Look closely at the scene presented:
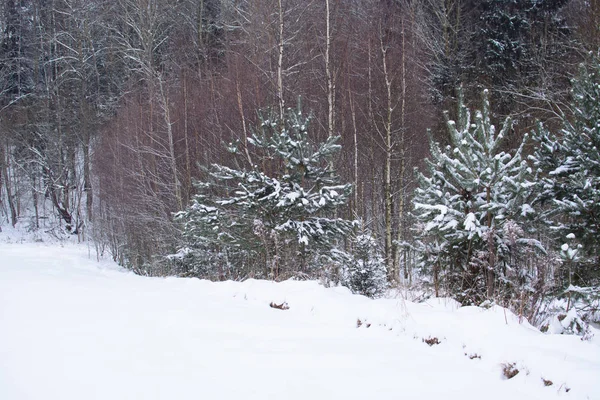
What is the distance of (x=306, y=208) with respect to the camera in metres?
8.95

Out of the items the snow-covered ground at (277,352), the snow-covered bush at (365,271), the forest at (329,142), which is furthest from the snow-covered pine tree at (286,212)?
the snow-covered ground at (277,352)

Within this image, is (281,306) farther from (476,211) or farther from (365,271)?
(365,271)

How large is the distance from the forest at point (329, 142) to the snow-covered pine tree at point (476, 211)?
0.11ft

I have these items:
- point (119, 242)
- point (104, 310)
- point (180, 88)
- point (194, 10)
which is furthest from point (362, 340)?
point (194, 10)

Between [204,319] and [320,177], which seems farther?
[320,177]

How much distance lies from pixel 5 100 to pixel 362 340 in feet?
108

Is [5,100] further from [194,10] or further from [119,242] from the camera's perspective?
[119,242]

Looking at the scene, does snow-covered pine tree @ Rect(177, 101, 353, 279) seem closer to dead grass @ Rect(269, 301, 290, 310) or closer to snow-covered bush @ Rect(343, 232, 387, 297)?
snow-covered bush @ Rect(343, 232, 387, 297)

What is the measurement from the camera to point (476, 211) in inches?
249

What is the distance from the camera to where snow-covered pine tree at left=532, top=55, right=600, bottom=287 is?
6043mm

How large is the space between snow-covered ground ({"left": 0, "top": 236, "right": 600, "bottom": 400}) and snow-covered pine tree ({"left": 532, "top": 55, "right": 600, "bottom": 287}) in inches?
104

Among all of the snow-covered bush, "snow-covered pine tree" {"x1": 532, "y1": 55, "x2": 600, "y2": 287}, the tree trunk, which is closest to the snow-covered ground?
"snow-covered pine tree" {"x1": 532, "y1": 55, "x2": 600, "y2": 287}

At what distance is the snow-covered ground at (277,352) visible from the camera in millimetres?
2734

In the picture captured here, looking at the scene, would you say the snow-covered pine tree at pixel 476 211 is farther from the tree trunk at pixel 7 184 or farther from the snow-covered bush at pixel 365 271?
the tree trunk at pixel 7 184
